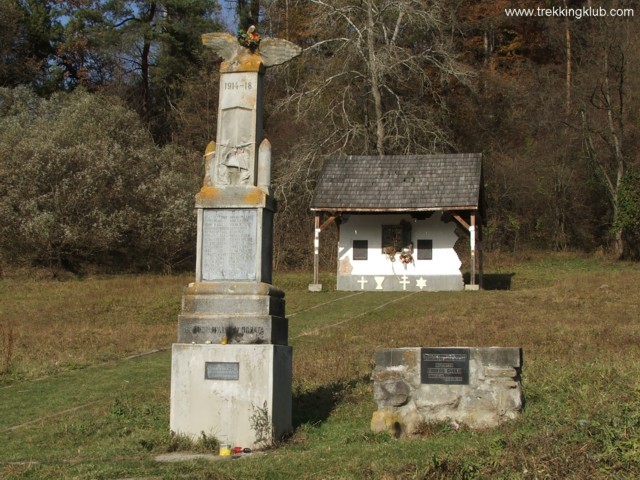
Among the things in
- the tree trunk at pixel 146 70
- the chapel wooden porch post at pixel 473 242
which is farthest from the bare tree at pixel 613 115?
the tree trunk at pixel 146 70

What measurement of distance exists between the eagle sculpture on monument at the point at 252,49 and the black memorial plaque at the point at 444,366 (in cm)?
429

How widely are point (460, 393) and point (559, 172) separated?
36.2 meters

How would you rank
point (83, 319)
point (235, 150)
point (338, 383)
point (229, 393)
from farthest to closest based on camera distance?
point (83, 319) < point (338, 383) < point (235, 150) < point (229, 393)

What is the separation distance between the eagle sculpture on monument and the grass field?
4.80 m

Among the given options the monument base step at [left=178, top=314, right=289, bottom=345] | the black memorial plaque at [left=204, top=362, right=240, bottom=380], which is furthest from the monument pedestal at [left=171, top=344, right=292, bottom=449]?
the monument base step at [left=178, top=314, right=289, bottom=345]

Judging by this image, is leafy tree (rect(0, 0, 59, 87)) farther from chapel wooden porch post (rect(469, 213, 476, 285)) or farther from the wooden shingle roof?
chapel wooden porch post (rect(469, 213, 476, 285))

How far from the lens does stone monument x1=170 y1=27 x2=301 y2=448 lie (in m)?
10.7

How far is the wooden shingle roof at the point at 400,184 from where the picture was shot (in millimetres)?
33250

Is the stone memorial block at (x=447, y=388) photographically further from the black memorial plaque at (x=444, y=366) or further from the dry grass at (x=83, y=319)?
the dry grass at (x=83, y=319)

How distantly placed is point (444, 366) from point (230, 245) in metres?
3.07

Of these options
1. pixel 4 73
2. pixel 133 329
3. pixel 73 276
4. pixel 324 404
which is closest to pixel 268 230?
pixel 324 404

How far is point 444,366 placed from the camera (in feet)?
35.7

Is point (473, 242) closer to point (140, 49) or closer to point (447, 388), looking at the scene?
point (447, 388)

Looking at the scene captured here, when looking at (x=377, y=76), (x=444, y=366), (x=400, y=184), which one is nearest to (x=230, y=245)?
(x=444, y=366)
